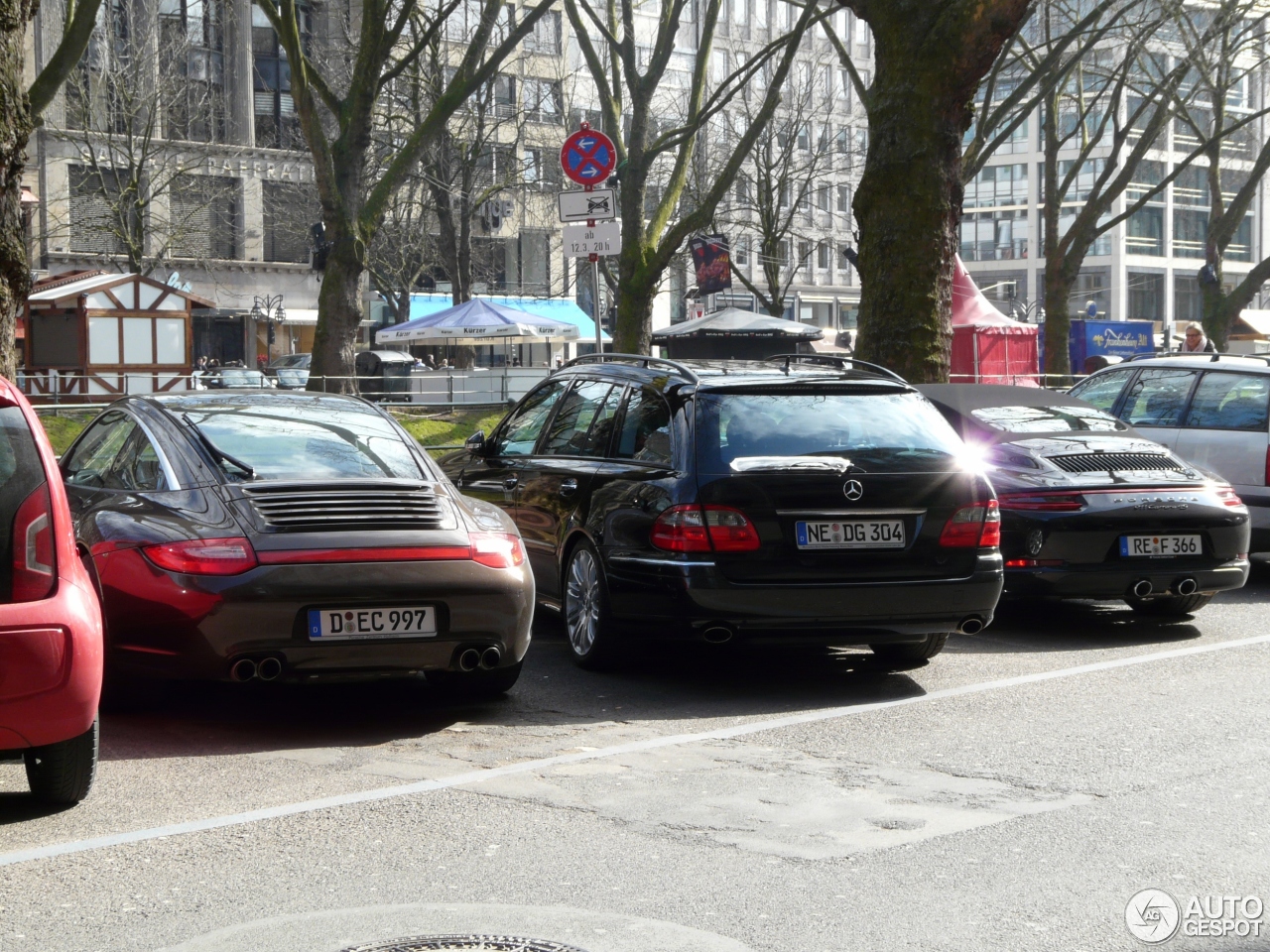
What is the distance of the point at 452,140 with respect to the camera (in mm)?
45469

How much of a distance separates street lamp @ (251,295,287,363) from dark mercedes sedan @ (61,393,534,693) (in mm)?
53846

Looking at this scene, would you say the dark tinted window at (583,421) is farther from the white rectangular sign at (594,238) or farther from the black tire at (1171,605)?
the white rectangular sign at (594,238)

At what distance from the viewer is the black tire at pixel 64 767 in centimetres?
517

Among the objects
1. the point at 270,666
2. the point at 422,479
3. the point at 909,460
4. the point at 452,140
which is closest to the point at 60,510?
the point at 270,666

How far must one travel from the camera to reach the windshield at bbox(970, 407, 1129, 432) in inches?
395

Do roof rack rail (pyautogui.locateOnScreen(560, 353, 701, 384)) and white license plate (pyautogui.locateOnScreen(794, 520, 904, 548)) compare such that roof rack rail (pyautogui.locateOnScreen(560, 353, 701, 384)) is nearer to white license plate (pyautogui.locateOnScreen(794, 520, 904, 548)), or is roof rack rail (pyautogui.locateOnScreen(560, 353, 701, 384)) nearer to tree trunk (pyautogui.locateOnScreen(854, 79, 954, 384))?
white license plate (pyautogui.locateOnScreen(794, 520, 904, 548))

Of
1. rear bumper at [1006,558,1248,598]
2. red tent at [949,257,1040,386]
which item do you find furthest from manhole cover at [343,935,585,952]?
red tent at [949,257,1040,386]

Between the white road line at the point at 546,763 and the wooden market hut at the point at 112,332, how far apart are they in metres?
27.2

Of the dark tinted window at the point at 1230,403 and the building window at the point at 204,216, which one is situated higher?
the building window at the point at 204,216

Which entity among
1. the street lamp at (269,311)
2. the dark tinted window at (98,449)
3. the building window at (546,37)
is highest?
the building window at (546,37)

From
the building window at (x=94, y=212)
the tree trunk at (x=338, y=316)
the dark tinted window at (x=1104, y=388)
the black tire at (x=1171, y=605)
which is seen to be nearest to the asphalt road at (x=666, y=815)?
the black tire at (x=1171, y=605)

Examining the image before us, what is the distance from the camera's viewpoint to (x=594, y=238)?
46.4ft

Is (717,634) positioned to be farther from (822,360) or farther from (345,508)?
(822,360)

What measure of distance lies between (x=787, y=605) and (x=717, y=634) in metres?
0.34
